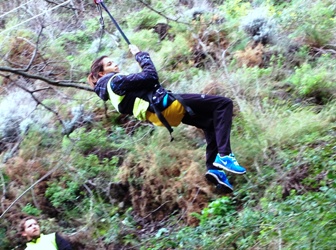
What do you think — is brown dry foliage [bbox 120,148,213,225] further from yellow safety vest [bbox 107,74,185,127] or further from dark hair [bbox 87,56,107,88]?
dark hair [bbox 87,56,107,88]

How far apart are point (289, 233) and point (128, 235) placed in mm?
2626

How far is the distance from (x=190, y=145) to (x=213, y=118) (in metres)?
1.87

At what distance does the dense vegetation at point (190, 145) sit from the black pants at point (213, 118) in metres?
0.74

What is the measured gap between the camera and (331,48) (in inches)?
319

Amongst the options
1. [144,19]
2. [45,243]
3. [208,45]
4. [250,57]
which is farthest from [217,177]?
[144,19]

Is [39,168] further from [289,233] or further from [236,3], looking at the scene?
[236,3]

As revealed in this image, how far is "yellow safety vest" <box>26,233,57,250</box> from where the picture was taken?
618 cm

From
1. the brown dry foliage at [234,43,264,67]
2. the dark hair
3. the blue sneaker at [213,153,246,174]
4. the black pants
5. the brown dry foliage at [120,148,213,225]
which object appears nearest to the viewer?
the blue sneaker at [213,153,246,174]

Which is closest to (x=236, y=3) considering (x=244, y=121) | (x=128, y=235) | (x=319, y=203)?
(x=244, y=121)

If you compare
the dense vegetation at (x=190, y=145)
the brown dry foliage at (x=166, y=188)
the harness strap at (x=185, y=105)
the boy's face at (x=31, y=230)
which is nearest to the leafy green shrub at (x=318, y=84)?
the dense vegetation at (x=190, y=145)

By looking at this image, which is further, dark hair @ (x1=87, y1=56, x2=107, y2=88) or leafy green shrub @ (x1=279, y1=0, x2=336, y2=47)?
leafy green shrub @ (x1=279, y1=0, x2=336, y2=47)

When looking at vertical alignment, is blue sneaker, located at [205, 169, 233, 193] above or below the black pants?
below

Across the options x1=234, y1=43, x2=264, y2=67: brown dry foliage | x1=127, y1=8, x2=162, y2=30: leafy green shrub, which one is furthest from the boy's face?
x1=127, y1=8, x2=162, y2=30: leafy green shrub

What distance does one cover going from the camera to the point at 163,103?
16.6ft
